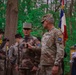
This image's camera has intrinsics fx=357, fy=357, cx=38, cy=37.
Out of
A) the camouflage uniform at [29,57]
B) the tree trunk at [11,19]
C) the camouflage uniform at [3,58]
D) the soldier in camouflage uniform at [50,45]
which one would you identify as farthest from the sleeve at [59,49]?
the tree trunk at [11,19]

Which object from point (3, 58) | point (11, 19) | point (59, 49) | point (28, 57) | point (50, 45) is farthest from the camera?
point (11, 19)

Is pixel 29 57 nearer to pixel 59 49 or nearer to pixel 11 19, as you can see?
pixel 59 49

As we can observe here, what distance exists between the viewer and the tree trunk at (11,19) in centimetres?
1429

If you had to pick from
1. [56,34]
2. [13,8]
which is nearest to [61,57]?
[56,34]

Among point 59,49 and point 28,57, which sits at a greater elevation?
point 59,49

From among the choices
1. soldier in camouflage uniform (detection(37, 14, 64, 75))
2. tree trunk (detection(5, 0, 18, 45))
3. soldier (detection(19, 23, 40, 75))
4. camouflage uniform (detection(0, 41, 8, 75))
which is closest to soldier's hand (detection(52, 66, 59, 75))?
soldier in camouflage uniform (detection(37, 14, 64, 75))

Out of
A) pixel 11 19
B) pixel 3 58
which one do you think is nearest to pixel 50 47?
pixel 3 58

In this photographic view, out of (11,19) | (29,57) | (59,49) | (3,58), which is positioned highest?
(11,19)

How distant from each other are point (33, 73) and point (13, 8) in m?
6.07

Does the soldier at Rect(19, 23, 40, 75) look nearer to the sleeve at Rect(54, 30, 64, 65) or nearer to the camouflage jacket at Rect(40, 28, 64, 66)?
the camouflage jacket at Rect(40, 28, 64, 66)

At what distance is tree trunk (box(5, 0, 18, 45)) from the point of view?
14.3 metres

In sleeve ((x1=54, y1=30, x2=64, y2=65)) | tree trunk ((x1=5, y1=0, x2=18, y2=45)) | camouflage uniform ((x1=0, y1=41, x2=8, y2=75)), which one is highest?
tree trunk ((x1=5, y1=0, x2=18, y2=45))

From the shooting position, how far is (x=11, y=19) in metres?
14.7

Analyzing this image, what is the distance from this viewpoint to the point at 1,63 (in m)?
11.5
